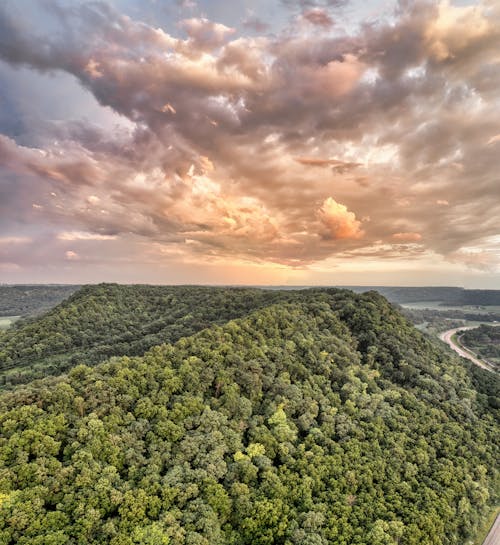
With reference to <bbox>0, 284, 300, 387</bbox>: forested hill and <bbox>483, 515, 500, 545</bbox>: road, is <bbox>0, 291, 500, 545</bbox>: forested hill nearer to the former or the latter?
<bbox>483, 515, 500, 545</bbox>: road

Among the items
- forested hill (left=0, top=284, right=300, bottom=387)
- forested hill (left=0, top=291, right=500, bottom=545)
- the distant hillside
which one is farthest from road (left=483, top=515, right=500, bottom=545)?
forested hill (left=0, top=284, right=300, bottom=387)

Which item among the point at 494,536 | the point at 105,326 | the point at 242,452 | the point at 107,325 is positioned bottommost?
the point at 494,536

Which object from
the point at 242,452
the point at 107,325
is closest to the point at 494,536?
the point at 242,452

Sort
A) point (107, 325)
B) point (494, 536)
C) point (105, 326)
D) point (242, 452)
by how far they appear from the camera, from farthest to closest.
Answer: point (107, 325) < point (105, 326) < point (494, 536) < point (242, 452)

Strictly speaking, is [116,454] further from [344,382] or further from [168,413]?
[344,382]

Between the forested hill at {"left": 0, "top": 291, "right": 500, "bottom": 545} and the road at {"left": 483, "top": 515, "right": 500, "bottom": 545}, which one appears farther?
the road at {"left": 483, "top": 515, "right": 500, "bottom": 545}

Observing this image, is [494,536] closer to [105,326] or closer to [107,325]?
[105,326]
